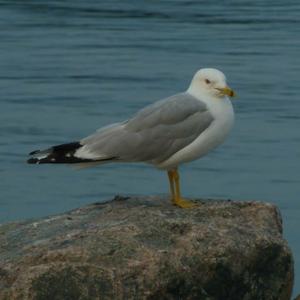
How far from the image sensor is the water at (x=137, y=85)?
11727 mm

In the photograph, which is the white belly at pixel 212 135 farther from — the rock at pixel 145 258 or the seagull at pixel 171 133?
the rock at pixel 145 258

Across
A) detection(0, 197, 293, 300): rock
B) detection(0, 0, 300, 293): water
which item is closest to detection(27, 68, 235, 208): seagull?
detection(0, 197, 293, 300): rock

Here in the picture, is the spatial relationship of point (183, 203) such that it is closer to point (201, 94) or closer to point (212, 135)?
point (212, 135)

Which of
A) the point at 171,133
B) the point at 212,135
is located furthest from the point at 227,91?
the point at 171,133

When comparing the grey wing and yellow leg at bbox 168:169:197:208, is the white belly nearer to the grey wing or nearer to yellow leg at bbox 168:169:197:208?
→ the grey wing

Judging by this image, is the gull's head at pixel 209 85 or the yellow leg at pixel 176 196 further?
the gull's head at pixel 209 85

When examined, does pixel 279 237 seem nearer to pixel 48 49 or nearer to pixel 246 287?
pixel 246 287

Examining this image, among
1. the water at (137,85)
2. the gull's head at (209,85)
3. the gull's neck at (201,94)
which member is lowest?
the water at (137,85)

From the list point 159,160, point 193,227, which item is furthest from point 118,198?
point 193,227

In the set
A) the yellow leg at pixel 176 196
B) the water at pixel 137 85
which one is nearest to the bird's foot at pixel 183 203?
the yellow leg at pixel 176 196

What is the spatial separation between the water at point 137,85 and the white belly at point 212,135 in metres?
1.44

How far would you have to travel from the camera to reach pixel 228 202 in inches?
303

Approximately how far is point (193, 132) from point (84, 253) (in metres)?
1.78

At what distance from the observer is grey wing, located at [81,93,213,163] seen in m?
8.09
